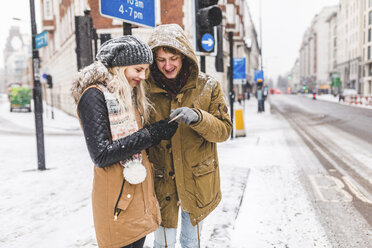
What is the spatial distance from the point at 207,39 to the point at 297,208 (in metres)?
3.21

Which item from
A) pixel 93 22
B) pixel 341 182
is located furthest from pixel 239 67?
pixel 93 22

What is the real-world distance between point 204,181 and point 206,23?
3575 millimetres

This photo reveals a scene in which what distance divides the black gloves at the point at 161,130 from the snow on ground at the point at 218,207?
1866mm

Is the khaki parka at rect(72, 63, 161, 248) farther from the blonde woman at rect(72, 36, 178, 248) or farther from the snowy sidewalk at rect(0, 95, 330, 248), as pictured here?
the snowy sidewalk at rect(0, 95, 330, 248)

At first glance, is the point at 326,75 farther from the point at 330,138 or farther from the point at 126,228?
the point at 126,228

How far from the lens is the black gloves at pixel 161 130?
1.70 metres

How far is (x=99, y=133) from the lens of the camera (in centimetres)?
156

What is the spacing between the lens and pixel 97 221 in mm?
1747

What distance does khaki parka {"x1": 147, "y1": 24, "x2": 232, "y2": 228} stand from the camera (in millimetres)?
2027

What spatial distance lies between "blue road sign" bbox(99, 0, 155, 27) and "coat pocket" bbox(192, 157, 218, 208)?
1630mm

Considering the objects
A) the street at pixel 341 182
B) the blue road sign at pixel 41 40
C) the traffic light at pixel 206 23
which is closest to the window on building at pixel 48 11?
the blue road sign at pixel 41 40

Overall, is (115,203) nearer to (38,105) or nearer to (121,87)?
(121,87)

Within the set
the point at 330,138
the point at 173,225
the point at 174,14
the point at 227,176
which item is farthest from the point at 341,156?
the point at 174,14

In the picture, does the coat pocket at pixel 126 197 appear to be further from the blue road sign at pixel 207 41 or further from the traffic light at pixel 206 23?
the blue road sign at pixel 207 41
